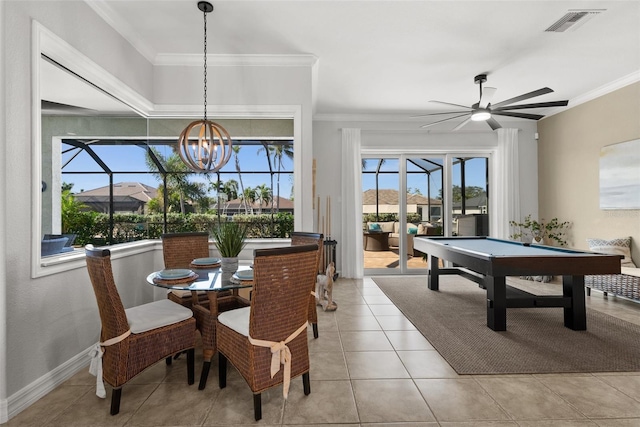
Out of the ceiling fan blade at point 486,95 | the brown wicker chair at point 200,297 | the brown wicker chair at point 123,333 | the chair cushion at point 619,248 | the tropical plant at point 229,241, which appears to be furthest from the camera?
the chair cushion at point 619,248

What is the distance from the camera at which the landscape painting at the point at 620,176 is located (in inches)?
170

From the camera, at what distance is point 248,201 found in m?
4.74

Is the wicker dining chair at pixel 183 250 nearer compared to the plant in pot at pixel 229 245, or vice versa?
the plant in pot at pixel 229 245

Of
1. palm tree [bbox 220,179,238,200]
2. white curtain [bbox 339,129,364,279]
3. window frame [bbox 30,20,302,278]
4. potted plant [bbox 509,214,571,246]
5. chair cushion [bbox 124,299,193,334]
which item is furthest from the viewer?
white curtain [bbox 339,129,364,279]

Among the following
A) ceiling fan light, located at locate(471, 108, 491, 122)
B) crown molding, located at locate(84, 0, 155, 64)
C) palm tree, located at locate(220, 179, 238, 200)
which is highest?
crown molding, located at locate(84, 0, 155, 64)

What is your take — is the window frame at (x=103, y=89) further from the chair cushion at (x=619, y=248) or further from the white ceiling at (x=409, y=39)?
the chair cushion at (x=619, y=248)

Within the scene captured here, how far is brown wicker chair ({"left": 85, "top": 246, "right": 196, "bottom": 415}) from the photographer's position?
1.88 metres

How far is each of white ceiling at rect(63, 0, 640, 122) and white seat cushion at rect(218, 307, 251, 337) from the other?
251 centimetres

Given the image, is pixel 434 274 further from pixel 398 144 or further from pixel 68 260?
pixel 68 260

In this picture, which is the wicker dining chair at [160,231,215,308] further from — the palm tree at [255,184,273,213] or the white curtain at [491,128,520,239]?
the white curtain at [491,128,520,239]

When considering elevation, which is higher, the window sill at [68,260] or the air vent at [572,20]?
the air vent at [572,20]

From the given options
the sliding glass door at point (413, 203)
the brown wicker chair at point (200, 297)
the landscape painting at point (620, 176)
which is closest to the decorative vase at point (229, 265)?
the brown wicker chair at point (200, 297)

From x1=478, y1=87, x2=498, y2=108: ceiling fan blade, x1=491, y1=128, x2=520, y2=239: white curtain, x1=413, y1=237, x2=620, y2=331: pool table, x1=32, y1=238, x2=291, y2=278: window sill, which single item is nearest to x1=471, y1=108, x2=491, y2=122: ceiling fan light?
x1=478, y1=87, x2=498, y2=108: ceiling fan blade

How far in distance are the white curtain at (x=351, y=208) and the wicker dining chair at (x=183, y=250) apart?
298 cm
